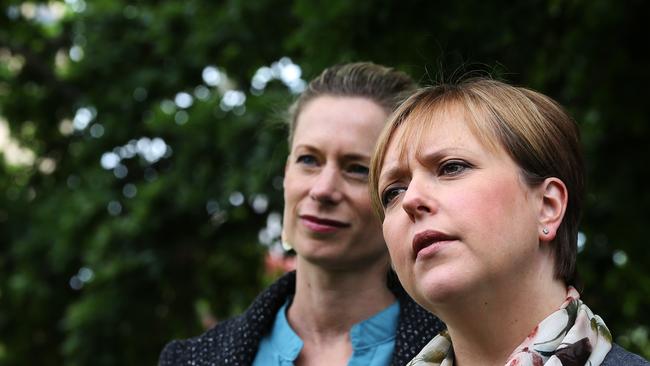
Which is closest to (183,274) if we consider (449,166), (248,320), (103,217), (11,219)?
(103,217)

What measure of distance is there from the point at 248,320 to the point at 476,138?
1255mm

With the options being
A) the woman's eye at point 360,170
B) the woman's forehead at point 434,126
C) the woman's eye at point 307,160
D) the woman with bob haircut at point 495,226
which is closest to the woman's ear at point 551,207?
the woman with bob haircut at point 495,226

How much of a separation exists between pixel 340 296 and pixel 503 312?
0.97 metres

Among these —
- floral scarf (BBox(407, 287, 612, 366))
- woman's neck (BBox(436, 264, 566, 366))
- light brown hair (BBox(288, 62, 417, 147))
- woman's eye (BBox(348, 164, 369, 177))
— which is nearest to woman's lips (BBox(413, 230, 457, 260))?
woman's neck (BBox(436, 264, 566, 366))

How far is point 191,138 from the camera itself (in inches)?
237

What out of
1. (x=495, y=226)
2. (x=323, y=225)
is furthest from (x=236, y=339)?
(x=495, y=226)

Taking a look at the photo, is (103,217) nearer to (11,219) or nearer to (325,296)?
(11,219)

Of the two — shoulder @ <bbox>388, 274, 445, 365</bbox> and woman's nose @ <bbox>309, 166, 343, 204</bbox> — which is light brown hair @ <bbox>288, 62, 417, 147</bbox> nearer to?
woman's nose @ <bbox>309, 166, 343, 204</bbox>

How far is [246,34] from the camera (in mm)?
5758

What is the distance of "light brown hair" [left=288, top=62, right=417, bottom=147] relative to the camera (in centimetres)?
300

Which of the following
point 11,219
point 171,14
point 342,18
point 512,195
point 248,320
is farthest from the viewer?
point 11,219

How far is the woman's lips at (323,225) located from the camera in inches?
110

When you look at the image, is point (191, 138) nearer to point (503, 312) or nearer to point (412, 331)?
point (412, 331)

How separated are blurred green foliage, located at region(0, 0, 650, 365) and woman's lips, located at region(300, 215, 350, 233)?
126 cm
